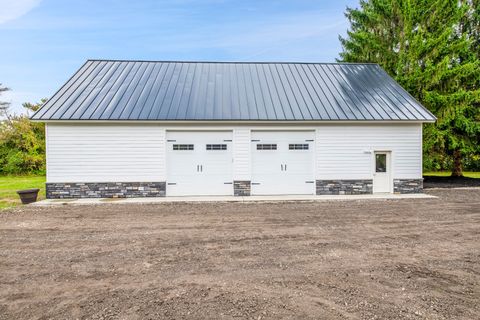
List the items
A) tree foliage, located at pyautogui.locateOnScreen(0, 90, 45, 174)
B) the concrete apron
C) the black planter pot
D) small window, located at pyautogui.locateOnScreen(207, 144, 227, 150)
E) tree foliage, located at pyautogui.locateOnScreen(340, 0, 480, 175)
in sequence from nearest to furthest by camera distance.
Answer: the black planter pot < the concrete apron < small window, located at pyautogui.locateOnScreen(207, 144, 227, 150) < tree foliage, located at pyautogui.locateOnScreen(340, 0, 480, 175) < tree foliage, located at pyautogui.locateOnScreen(0, 90, 45, 174)

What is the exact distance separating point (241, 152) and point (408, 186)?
278 inches

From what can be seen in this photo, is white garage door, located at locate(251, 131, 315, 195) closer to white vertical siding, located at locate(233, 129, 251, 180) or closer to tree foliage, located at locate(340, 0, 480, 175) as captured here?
white vertical siding, located at locate(233, 129, 251, 180)

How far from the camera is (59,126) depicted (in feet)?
34.4

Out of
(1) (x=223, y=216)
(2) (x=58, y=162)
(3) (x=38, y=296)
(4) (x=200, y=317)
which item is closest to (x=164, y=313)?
(4) (x=200, y=317)

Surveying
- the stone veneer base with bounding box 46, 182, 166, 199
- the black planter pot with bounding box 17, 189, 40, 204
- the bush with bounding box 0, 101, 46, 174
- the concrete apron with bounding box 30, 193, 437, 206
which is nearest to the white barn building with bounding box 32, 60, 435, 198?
the stone veneer base with bounding box 46, 182, 166, 199

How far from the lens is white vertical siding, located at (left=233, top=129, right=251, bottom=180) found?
431 inches

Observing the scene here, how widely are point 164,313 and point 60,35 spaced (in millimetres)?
26095

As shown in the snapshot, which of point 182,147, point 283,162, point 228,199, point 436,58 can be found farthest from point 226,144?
point 436,58

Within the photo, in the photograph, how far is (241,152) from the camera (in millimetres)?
10969

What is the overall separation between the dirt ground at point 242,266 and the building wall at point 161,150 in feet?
10.1

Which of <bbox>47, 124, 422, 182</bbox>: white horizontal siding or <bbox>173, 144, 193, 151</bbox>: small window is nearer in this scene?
<bbox>47, 124, 422, 182</bbox>: white horizontal siding

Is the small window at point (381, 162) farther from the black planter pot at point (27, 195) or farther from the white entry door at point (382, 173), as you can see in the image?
the black planter pot at point (27, 195)

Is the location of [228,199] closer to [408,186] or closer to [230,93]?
[230,93]

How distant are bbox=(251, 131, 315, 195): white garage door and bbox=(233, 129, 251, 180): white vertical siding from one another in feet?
1.00
